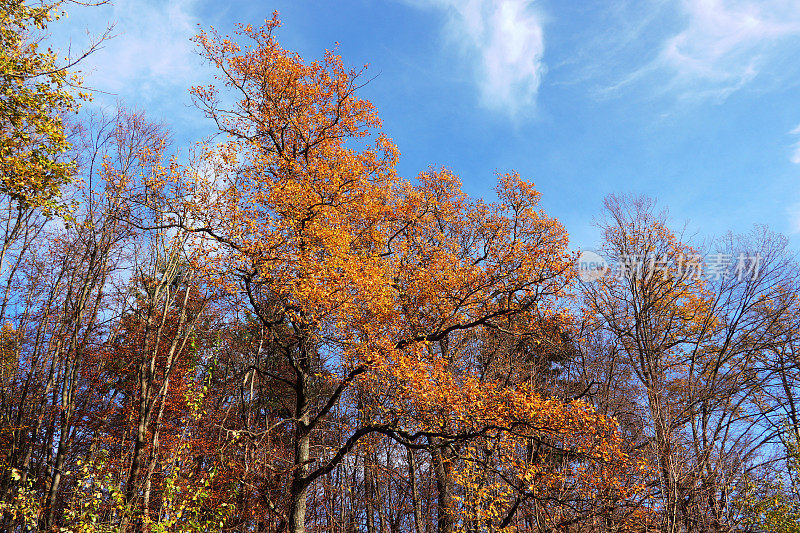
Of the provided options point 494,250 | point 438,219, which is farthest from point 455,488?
point 438,219

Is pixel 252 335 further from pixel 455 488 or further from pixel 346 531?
pixel 455 488

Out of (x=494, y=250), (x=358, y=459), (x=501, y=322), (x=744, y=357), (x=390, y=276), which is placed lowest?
(x=358, y=459)

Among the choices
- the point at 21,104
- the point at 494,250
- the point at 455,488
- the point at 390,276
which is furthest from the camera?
the point at 494,250

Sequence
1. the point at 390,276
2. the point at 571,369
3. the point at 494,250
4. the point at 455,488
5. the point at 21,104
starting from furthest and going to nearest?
1. the point at 571,369
2. the point at 494,250
3. the point at 390,276
4. the point at 455,488
5. the point at 21,104

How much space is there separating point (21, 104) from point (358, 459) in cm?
1503

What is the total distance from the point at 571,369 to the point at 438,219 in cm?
742

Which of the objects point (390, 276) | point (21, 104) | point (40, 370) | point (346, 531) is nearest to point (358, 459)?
point (346, 531)

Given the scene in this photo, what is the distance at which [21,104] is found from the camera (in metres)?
7.23

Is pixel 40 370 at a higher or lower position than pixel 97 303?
lower

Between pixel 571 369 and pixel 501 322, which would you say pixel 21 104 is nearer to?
pixel 501 322

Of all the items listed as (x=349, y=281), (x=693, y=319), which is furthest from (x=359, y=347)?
(x=693, y=319)

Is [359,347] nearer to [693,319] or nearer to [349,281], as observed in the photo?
[349,281]

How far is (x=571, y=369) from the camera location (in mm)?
17203

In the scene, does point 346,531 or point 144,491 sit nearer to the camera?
point 144,491
